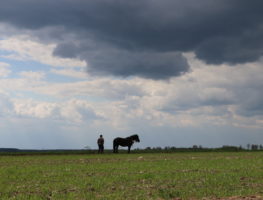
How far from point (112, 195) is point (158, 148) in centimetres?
5333

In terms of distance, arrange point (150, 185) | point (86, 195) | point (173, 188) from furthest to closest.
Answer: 1. point (150, 185)
2. point (173, 188)
3. point (86, 195)

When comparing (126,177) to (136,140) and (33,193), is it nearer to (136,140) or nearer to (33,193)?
(33,193)

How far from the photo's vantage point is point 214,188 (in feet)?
47.3

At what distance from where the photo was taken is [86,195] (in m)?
13.1

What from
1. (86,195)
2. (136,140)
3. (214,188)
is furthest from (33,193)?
(136,140)

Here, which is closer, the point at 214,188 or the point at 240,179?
the point at 214,188

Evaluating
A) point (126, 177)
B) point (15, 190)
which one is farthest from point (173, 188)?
point (15, 190)

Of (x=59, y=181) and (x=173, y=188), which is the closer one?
(x=173, y=188)

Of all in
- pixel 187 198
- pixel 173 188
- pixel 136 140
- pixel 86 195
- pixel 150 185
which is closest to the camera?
pixel 187 198

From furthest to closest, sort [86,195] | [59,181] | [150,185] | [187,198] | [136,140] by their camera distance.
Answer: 1. [136,140]
2. [59,181]
3. [150,185]
4. [86,195]
5. [187,198]

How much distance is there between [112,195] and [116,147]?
1979 inches

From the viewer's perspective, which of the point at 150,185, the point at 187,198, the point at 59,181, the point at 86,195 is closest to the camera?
the point at 187,198

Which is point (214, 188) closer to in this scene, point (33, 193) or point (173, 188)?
point (173, 188)

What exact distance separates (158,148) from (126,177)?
48.2 m
